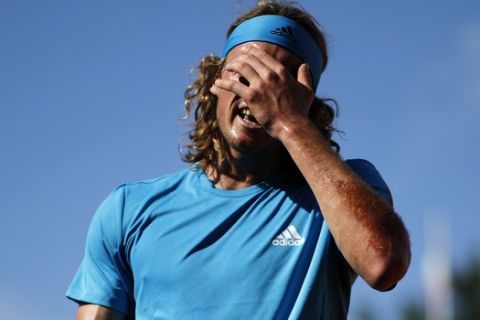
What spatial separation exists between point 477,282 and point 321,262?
4673 cm


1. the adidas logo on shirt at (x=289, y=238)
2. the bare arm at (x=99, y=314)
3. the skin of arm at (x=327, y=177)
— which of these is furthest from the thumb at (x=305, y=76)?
the bare arm at (x=99, y=314)

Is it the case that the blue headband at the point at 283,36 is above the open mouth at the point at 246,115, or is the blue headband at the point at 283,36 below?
above

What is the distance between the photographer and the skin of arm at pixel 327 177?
397 centimetres

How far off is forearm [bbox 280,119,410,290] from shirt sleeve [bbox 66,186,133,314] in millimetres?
939

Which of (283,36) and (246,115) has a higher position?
(283,36)

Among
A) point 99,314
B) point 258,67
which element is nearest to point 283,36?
point 258,67

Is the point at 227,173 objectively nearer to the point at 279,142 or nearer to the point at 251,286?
the point at 279,142

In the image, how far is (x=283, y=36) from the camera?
16.1 ft

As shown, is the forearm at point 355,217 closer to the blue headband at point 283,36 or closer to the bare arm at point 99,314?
the blue headband at point 283,36

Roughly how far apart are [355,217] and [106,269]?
1252 mm

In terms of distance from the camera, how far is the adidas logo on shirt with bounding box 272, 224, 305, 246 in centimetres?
442

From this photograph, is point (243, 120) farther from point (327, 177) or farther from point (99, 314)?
point (99, 314)

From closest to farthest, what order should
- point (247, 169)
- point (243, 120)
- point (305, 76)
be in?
point (305, 76), point (243, 120), point (247, 169)

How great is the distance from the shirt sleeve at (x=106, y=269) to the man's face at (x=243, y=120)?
595mm
